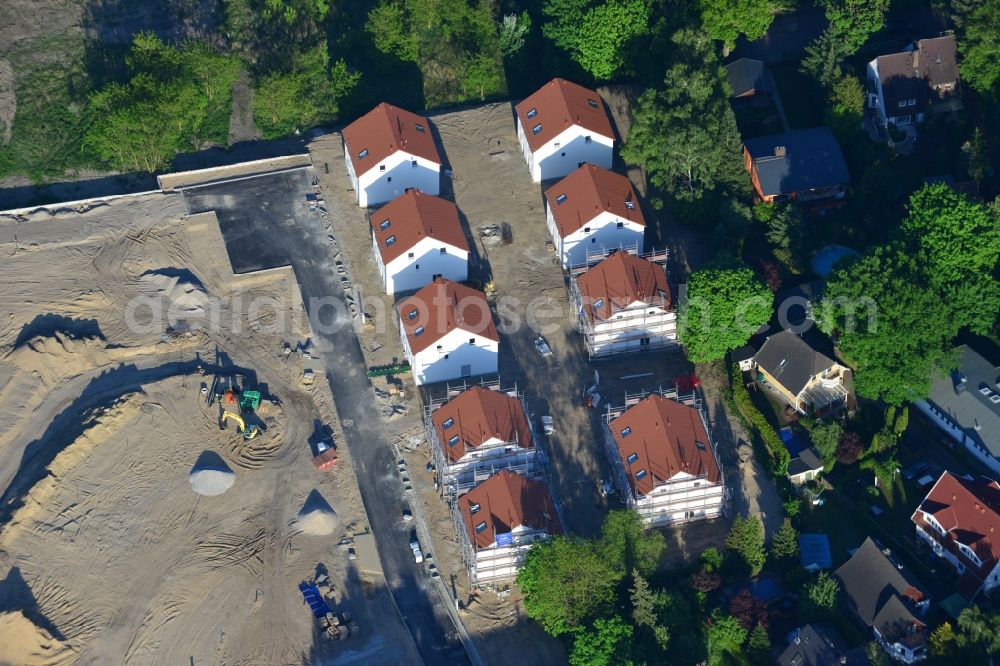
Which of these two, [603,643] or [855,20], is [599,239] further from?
[603,643]

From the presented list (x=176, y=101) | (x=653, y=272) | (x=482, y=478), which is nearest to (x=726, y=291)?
(x=653, y=272)

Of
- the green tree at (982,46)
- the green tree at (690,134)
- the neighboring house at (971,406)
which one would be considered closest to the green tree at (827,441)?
the neighboring house at (971,406)

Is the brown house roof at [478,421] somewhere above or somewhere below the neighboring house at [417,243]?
below

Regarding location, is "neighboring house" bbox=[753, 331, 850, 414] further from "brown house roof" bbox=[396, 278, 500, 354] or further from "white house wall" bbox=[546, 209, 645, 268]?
"brown house roof" bbox=[396, 278, 500, 354]

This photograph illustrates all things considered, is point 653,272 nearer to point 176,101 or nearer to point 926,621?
point 926,621

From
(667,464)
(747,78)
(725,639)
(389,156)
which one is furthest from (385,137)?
(725,639)

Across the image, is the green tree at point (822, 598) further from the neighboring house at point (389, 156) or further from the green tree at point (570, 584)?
the neighboring house at point (389, 156)
